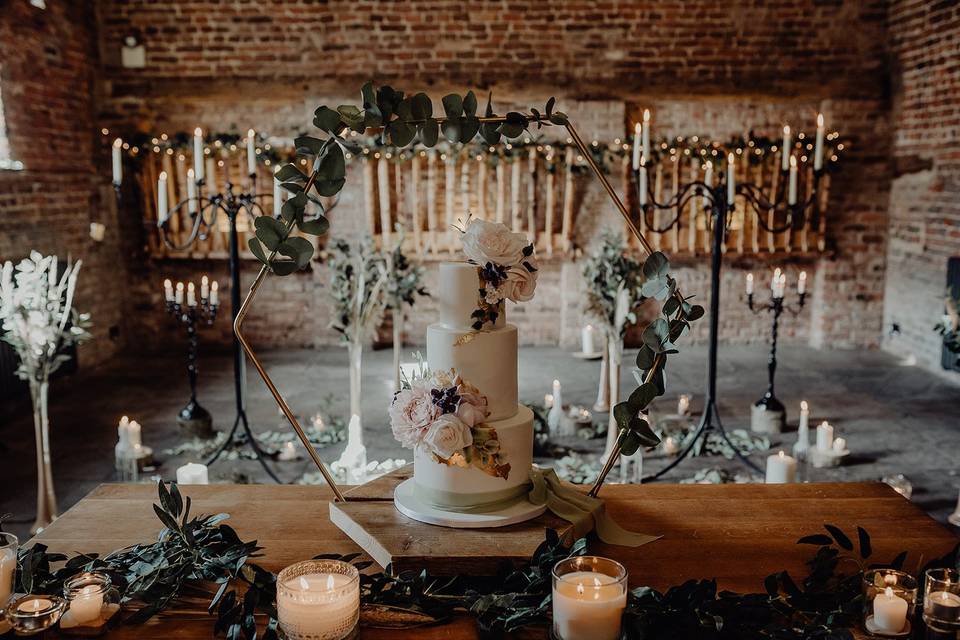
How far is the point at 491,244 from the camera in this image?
1947 millimetres

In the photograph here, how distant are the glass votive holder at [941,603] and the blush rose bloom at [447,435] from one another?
932 millimetres

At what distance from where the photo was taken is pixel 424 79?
25.8 feet

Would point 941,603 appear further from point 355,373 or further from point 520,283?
point 355,373

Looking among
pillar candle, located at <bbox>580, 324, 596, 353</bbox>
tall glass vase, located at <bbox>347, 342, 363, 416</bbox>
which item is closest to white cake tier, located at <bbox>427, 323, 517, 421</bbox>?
tall glass vase, located at <bbox>347, 342, 363, 416</bbox>

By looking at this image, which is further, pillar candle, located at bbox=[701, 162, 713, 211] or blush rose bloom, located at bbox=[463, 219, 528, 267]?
pillar candle, located at bbox=[701, 162, 713, 211]

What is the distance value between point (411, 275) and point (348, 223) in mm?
2760

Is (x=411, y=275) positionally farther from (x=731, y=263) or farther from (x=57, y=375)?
(x=731, y=263)

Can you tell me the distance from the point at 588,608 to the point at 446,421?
0.51 metres

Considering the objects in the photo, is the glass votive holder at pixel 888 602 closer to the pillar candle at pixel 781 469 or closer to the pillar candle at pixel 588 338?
the pillar candle at pixel 781 469

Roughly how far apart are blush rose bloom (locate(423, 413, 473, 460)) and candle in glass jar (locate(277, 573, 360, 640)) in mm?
368

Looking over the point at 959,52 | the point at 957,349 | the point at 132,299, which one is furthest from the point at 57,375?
the point at 959,52

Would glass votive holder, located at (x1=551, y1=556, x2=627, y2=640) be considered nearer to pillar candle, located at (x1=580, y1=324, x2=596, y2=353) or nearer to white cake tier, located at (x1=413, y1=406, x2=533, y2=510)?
white cake tier, located at (x1=413, y1=406, x2=533, y2=510)

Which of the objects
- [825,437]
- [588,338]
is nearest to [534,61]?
[588,338]

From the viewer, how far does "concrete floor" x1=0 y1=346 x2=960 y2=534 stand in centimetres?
475
